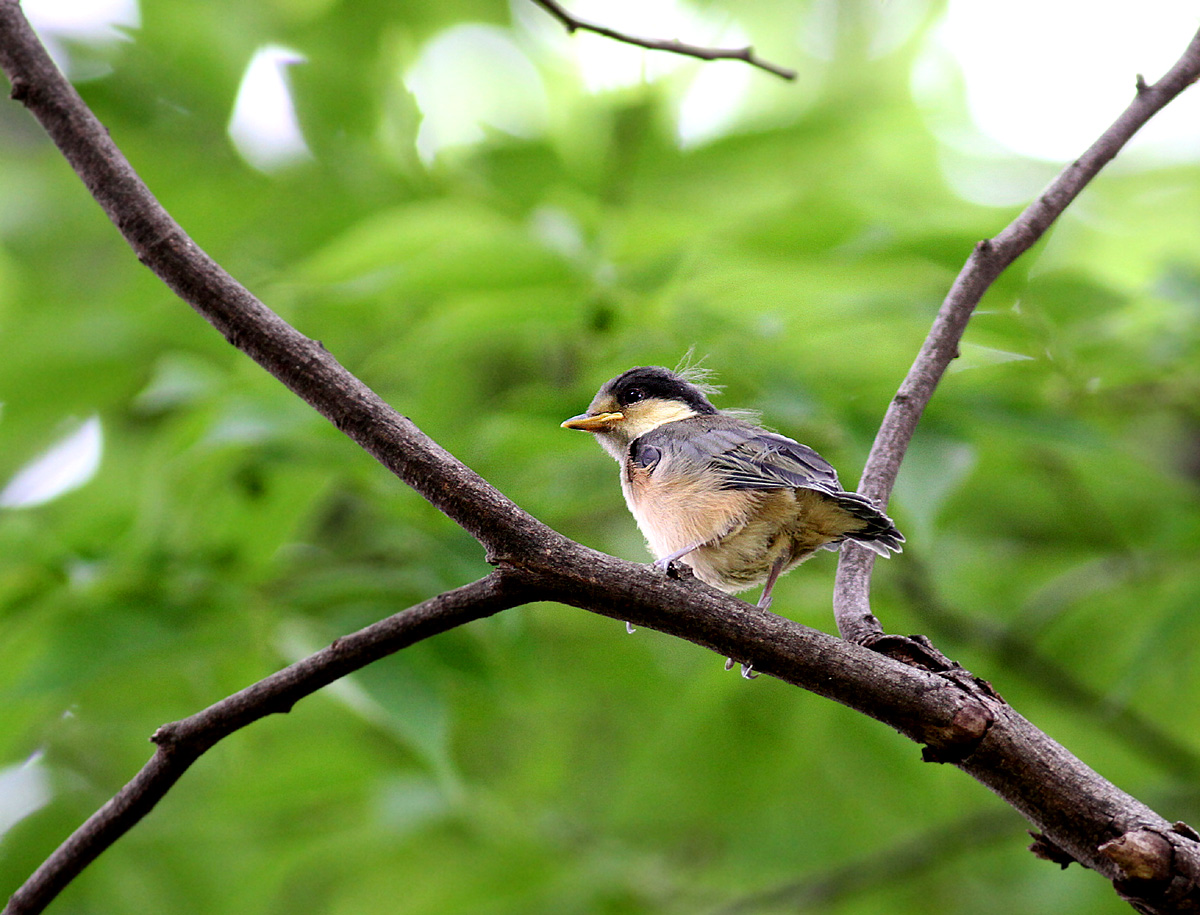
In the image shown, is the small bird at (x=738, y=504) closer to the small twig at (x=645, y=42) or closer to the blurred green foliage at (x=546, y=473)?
the blurred green foliage at (x=546, y=473)

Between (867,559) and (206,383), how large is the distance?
1540 millimetres

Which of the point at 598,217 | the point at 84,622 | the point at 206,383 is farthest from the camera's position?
the point at 598,217

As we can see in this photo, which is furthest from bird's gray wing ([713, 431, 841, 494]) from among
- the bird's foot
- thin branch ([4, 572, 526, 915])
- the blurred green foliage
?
thin branch ([4, 572, 526, 915])

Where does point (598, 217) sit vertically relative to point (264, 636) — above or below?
above

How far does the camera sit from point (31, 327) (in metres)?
2.73

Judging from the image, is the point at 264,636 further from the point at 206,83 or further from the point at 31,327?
the point at 206,83

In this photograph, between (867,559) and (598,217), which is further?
(598,217)

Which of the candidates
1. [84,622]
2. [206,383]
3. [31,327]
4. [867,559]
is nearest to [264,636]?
[84,622]

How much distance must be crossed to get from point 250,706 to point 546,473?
1111 millimetres

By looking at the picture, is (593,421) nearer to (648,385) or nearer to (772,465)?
(648,385)

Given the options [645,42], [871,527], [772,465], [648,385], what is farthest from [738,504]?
[645,42]

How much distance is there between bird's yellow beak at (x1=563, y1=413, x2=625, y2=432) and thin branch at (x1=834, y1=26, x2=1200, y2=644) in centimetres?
57

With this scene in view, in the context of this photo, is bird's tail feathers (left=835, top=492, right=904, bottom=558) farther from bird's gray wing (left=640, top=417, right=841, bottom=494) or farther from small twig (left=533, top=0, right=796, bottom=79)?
small twig (left=533, top=0, right=796, bottom=79)

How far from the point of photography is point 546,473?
2295mm
